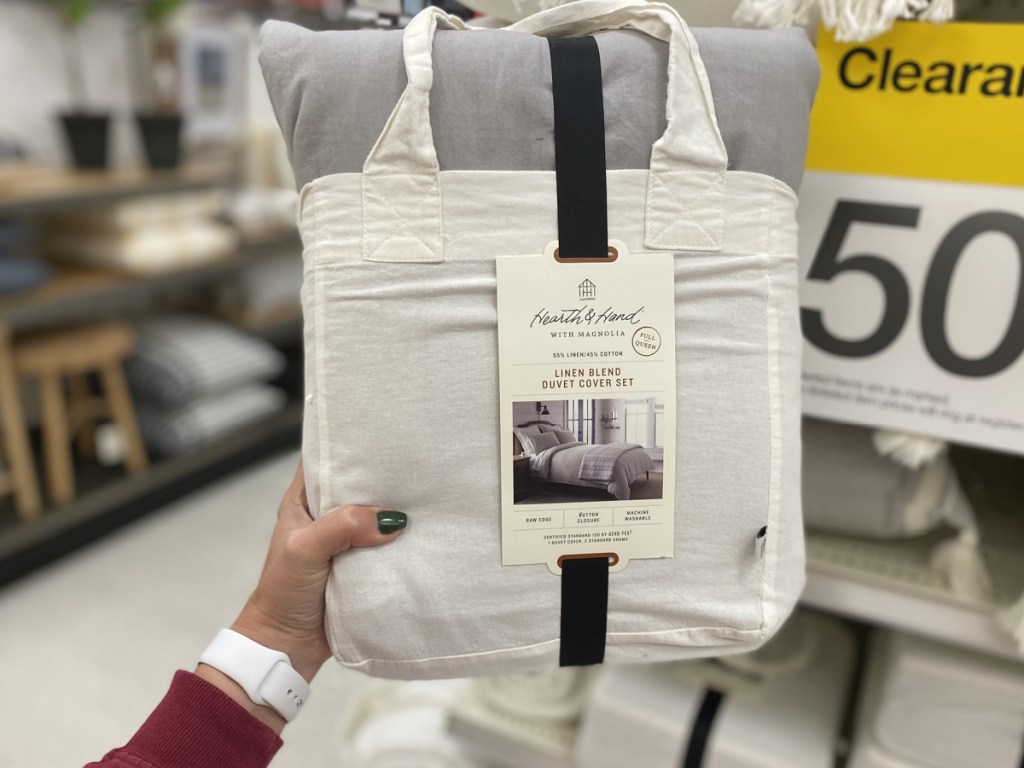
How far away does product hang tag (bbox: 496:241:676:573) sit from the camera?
0.58 m

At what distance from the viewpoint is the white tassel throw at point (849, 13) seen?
0.66 m

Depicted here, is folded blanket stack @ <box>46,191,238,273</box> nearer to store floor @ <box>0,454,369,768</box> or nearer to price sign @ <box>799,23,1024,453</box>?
store floor @ <box>0,454,369,768</box>

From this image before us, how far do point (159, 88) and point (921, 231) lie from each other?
217 cm

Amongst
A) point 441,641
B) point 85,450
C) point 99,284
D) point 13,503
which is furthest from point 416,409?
point 85,450

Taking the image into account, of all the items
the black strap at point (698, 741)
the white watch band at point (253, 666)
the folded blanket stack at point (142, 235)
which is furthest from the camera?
the folded blanket stack at point (142, 235)

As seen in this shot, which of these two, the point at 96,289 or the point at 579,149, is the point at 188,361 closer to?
the point at 96,289

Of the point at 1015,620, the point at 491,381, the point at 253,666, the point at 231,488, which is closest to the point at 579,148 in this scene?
the point at 491,381

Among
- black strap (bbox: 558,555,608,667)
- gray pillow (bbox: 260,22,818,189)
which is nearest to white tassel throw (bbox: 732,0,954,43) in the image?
gray pillow (bbox: 260,22,818,189)

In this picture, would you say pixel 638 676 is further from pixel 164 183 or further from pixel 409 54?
pixel 164 183

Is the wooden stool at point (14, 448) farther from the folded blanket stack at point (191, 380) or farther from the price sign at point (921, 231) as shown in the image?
the price sign at point (921, 231)

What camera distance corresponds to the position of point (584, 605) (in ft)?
2.02

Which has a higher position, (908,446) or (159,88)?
(159,88)

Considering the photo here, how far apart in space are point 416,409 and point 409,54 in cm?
26

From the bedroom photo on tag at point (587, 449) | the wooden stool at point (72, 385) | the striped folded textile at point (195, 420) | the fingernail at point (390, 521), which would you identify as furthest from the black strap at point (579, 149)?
the striped folded textile at point (195, 420)
